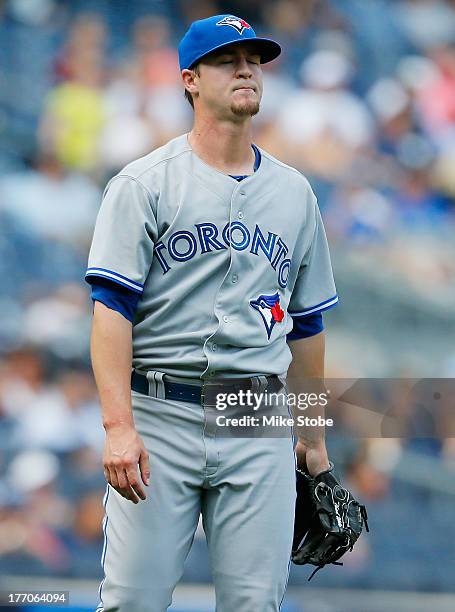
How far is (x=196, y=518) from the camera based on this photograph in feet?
9.52

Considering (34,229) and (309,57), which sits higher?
(309,57)

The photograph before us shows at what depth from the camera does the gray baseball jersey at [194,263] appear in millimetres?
2875

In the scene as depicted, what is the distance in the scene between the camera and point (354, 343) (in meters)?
5.64

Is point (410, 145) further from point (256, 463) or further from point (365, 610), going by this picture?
point (256, 463)

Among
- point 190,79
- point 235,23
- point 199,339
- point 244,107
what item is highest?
point 235,23

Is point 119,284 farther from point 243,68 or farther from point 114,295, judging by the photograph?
point 243,68

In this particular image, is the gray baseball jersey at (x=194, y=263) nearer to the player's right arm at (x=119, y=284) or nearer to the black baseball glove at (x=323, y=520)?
the player's right arm at (x=119, y=284)

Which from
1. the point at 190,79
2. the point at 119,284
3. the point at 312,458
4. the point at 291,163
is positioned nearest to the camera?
the point at 119,284

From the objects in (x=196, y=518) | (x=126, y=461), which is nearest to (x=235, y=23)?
(x=126, y=461)

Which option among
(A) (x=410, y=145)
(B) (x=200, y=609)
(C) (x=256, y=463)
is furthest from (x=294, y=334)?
(A) (x=410, y=145)

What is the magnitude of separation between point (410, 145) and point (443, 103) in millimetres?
285

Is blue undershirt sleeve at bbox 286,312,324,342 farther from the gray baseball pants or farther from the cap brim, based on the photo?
the cap brim

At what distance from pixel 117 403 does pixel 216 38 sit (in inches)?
39.5

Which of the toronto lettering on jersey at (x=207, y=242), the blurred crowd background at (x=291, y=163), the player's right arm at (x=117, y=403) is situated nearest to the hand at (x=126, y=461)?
the player's right arm at (x=117, y=403)
